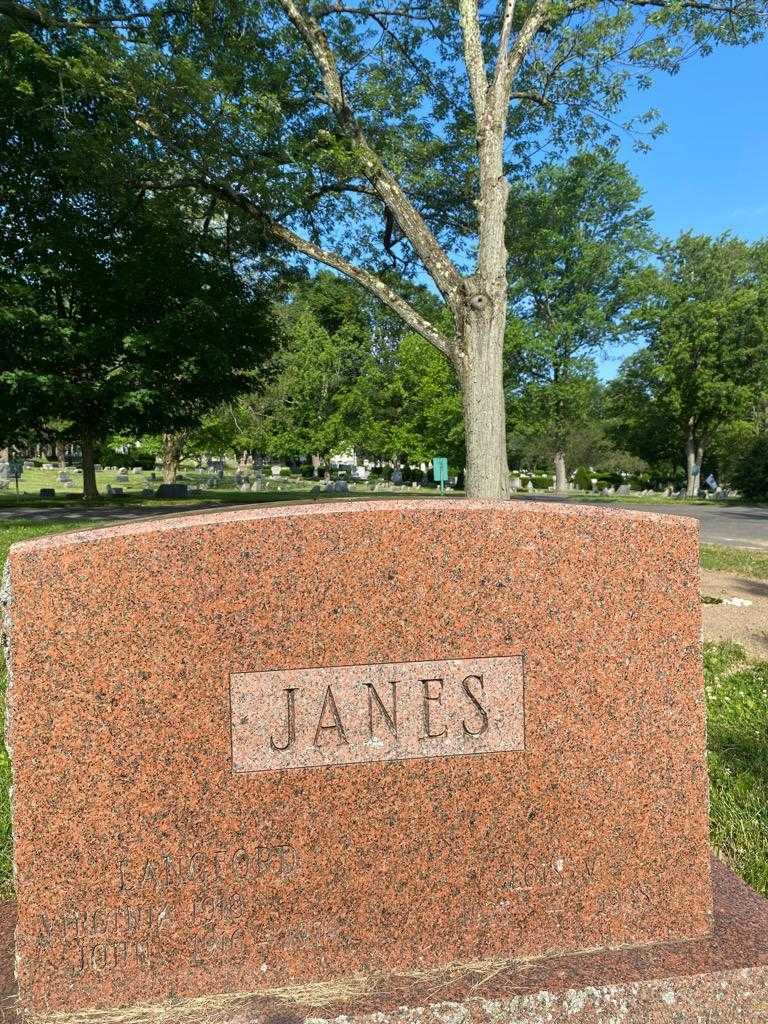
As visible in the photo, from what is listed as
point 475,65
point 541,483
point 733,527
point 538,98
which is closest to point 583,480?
point 541,483

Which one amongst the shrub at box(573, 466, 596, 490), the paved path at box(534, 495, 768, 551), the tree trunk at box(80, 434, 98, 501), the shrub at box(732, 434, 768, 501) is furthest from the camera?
the shrub at box(573, 466, 596, 490)

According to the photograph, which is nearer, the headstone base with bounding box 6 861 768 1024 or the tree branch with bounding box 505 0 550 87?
the headstone base with bounding box 6 861 768 1024

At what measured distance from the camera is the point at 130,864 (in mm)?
1938

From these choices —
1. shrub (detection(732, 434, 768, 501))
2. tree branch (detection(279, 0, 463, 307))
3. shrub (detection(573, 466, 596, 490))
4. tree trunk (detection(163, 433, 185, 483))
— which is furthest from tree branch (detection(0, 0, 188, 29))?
shrub (detection(573, 466, 596, 490))

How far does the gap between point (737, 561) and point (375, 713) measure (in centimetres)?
1014

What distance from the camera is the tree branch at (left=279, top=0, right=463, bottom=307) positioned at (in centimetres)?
915

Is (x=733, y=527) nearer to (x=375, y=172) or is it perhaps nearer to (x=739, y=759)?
(x=375, y=172)

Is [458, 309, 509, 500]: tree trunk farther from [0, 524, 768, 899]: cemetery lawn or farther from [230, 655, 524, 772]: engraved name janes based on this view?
[230, 655, 524, 772]: engraved name janes

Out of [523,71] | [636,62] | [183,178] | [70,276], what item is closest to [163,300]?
[70,276]

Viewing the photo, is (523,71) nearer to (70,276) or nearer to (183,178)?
(183,178)

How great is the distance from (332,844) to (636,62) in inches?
497

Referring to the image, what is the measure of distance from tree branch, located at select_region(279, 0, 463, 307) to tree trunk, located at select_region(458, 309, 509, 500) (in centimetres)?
74

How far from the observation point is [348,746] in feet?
6.69

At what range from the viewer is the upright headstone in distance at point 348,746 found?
1.91m
